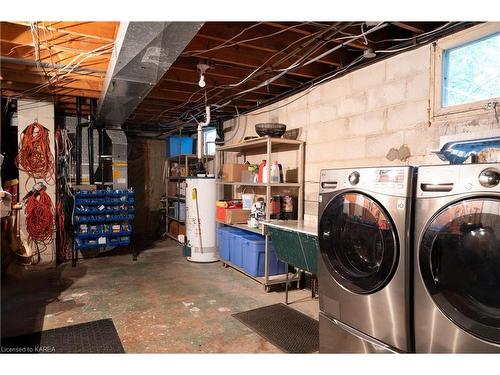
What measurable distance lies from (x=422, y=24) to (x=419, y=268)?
1877mm

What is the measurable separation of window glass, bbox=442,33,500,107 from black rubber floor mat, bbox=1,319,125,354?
9.83 ft

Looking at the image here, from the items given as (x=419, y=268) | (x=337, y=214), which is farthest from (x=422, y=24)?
(x=419, y=268)

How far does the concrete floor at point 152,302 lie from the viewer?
7.85ft

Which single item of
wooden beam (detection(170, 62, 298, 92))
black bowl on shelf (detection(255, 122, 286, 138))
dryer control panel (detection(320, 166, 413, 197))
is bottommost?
dryer control panel (detection(320, 166, 413, 197))

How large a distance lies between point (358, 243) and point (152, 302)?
2.25m

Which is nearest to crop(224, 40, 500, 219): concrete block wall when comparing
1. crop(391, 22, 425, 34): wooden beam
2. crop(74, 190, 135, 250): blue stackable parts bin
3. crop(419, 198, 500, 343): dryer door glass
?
crop(391, 22, 425, 34): wooden beam

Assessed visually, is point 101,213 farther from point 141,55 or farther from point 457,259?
point 457,259

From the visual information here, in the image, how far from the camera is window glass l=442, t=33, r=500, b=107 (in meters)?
1.96

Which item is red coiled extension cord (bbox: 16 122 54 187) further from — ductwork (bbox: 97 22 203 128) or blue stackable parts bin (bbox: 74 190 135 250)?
ductwork (bbox: 97 22 203 128)

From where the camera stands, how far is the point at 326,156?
333 cm

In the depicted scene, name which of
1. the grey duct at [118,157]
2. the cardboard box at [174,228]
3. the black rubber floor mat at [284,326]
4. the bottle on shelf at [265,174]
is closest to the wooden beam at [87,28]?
the bottle on shelf at [265,174]

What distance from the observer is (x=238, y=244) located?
393cm

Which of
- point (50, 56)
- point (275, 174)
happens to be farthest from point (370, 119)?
point (50, 56)

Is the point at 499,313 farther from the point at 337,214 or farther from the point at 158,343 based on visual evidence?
the point at 158,343
